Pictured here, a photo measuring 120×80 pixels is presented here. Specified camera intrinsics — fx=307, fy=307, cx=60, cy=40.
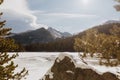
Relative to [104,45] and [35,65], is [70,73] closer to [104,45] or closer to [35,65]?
[104,45]

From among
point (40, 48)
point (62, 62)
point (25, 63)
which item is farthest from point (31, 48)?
point (62, 62)

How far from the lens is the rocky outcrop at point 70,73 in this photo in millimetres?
12664

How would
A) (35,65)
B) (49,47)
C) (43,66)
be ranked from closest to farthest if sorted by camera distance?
(43,66), (35,65), (49,47)

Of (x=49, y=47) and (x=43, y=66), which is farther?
(x=49, y=47)

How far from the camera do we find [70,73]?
42.8 feet

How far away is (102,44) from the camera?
10406 millimetres

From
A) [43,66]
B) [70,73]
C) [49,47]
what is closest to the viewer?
[70,73]

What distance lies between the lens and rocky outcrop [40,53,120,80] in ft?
41.5

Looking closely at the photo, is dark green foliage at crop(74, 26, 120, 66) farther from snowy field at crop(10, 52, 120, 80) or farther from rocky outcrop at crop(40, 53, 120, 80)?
rocky outcrop at crop(40, 53, 120, 80)

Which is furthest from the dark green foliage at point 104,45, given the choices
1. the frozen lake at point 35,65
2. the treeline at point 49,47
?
the treeline at point 49,47

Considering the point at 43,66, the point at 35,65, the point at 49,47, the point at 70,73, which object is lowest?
the point at 70,73

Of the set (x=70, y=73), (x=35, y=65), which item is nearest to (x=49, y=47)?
(x=35, y=65)

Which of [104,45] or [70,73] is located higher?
[104,45]

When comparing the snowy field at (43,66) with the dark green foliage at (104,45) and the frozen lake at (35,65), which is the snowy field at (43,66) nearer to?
the frozen lake at (35,65)
